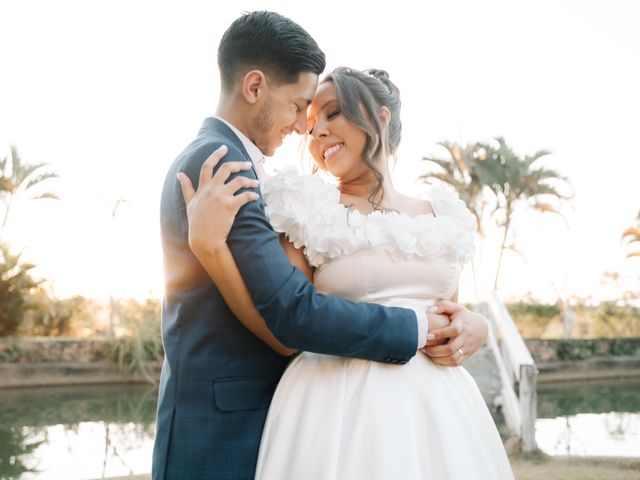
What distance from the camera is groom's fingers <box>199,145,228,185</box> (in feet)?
6.08

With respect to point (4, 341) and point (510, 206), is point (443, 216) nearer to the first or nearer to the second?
point (4, 341)

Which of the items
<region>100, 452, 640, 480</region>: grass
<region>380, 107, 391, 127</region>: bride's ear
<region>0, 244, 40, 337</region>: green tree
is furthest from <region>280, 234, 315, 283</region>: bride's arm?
<region>0, 244, 40, 337</region>: green tree

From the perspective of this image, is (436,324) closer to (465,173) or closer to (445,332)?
(445,332)

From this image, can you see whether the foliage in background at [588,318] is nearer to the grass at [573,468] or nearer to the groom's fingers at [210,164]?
the grass at [573,468]

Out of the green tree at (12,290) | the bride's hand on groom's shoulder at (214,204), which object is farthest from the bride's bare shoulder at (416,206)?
the green tree at (12,290)

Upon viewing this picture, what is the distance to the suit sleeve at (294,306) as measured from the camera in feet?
5.80

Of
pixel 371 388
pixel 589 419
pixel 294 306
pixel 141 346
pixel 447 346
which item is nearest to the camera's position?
pixel 294 306

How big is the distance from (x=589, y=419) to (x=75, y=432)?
6.89 metres

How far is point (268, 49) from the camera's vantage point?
7.02ft

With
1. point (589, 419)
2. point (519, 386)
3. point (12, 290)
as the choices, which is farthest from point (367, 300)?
point (12, 290)

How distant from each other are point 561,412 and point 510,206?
9919 millimetres

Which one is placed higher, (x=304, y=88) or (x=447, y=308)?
(x=304, y=88)

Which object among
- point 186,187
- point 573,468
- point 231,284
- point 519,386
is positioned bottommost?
point 573,468

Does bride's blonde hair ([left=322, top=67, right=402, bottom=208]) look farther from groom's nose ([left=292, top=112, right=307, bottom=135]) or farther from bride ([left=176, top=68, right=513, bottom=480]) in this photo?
groom's nose ([left=292, top=112, right=307, bottom=135])
